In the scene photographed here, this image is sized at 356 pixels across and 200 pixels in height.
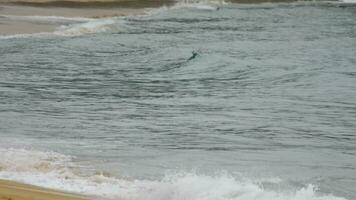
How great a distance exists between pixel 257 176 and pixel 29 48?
20.7m

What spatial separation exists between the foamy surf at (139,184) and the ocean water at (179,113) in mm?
33

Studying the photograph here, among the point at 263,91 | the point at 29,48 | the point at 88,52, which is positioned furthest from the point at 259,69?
the point at 29,48

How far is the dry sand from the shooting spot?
34.3 feet

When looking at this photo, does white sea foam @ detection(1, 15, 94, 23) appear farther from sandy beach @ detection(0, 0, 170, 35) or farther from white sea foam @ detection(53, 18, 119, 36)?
white sea foam @ detection(53, 18, 119, 36)

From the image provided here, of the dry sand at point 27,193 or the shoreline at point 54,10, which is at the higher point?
the shoreline at point 54,10

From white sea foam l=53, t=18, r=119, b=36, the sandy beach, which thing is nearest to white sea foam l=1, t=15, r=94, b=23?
the sandy beach

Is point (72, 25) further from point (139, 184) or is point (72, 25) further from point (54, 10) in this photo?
point (139, 184)

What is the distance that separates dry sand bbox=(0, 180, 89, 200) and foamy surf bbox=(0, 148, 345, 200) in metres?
0.37

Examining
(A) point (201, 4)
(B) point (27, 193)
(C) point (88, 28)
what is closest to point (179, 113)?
(B) point (27, 193)

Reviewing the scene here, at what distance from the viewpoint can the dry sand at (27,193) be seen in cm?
1045

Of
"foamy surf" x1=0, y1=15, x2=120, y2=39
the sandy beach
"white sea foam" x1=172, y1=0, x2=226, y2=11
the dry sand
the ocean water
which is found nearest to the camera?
the dry sand

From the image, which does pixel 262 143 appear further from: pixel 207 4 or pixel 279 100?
pixel 207 4

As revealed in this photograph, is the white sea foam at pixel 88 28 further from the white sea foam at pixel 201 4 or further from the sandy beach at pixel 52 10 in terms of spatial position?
the white sea foam at pixel 201 4

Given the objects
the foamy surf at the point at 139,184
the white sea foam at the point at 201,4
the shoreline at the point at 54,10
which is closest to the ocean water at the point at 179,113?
the foamy surf at the point at 139,184
